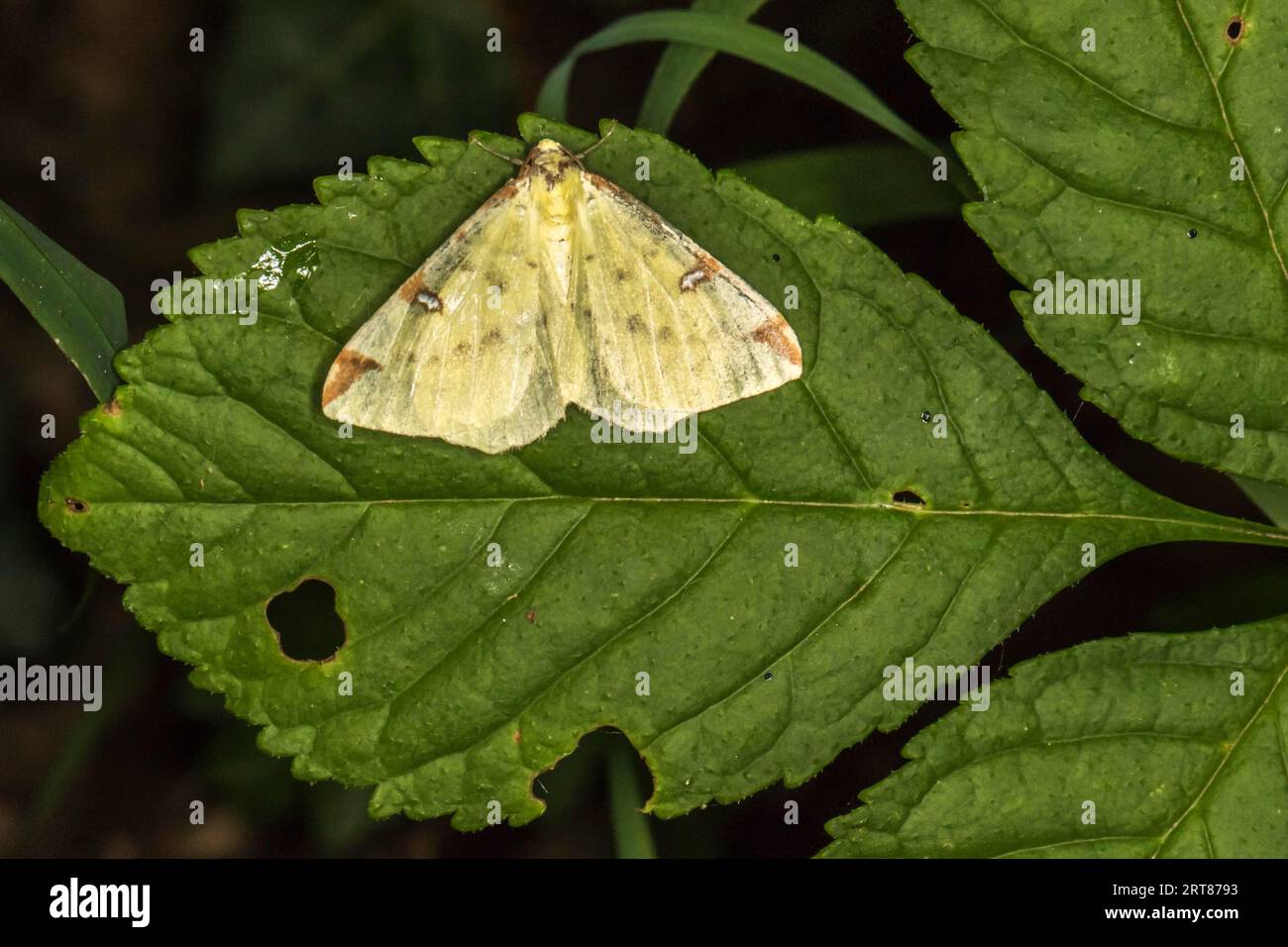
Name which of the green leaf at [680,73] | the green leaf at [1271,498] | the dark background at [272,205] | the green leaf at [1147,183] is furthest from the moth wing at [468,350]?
the green leaf at [1271,498]

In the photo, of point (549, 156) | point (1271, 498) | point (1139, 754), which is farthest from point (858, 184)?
point (1139, 754)

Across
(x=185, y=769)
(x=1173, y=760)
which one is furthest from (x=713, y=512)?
(x=185, y=769)

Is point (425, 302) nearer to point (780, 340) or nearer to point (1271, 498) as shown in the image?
point (780, 340)

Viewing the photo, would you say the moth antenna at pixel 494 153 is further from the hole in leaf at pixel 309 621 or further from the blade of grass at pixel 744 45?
the hole in leaf at pixel 309 621

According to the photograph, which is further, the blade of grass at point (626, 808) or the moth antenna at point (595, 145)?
the blade of grass at point (626, 808)

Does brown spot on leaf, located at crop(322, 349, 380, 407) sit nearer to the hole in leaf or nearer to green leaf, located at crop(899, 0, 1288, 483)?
the hole in leaf
